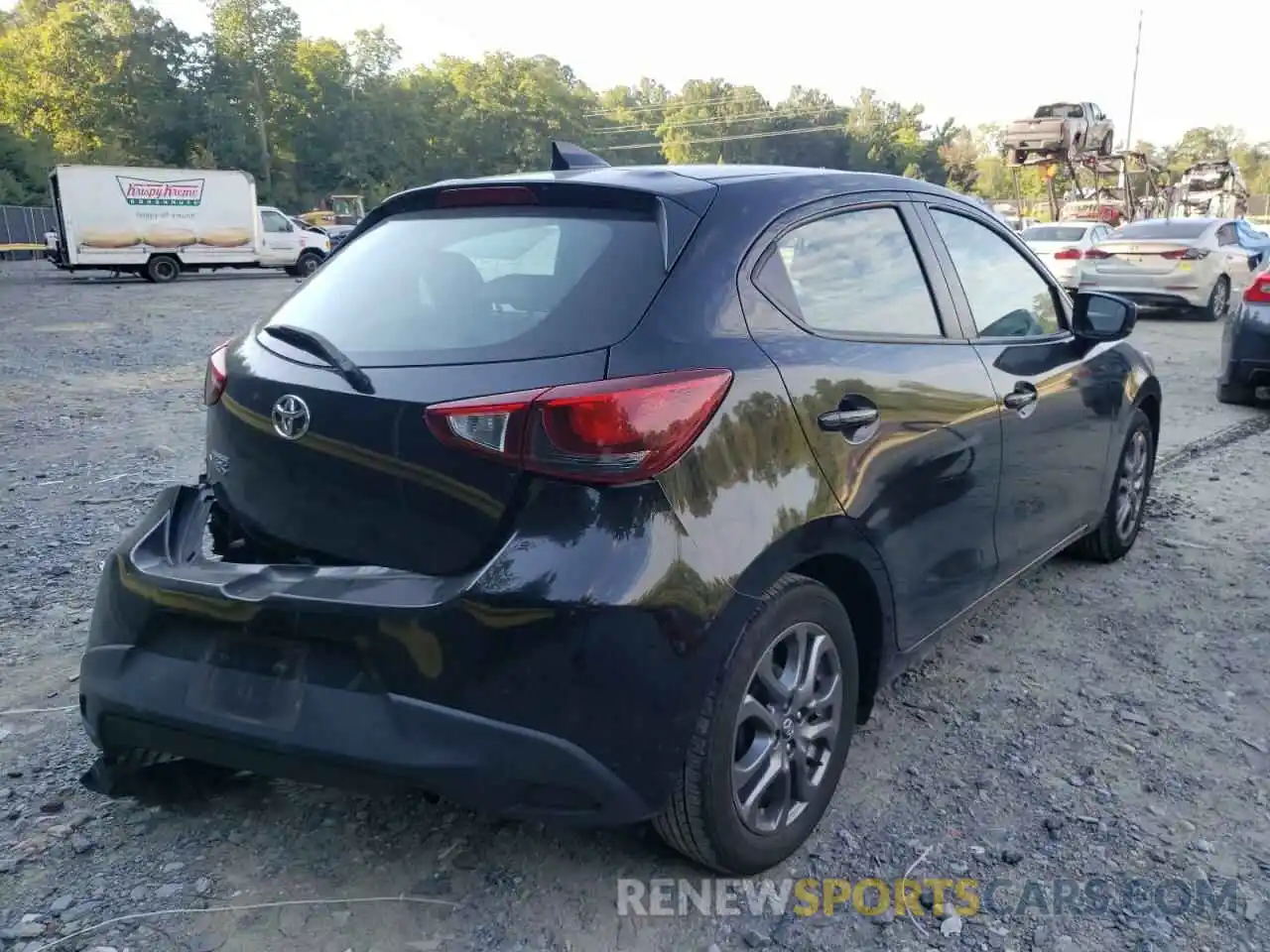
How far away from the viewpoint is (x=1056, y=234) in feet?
58.9

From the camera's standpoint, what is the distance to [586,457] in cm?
211

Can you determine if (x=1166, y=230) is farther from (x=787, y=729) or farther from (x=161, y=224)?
(x=161, y=224)

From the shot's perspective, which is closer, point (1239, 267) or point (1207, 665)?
point (1207, 665)

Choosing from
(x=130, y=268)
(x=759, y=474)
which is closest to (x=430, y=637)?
(x=759, y=474)

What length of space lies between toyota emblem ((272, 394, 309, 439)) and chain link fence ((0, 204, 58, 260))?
43153mm

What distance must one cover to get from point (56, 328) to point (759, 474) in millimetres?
15270

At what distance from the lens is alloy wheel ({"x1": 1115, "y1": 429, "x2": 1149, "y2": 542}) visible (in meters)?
4.68

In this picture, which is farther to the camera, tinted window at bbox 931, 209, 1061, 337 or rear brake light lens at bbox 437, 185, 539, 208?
tinted window at bbox 931, 209, 1061, 337

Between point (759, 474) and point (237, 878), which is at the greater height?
point (759, 474)

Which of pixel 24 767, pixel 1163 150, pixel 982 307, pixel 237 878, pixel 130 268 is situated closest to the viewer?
pixel 237 878

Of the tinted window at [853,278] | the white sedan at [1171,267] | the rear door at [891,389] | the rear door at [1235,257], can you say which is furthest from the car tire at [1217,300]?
the tinted window at [853,278]

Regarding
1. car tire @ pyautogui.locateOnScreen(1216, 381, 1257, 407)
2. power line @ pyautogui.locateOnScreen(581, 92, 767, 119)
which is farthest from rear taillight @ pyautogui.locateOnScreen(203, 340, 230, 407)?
power line @ pyautogui.locateOnScreen(581, 92, 767, 119)

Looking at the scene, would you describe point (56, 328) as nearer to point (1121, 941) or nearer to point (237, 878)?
point (237, 878)

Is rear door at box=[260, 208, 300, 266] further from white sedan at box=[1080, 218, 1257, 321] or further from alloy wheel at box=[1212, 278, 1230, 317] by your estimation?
alloy wheel at box=[1212, 278, 1230, 317]
